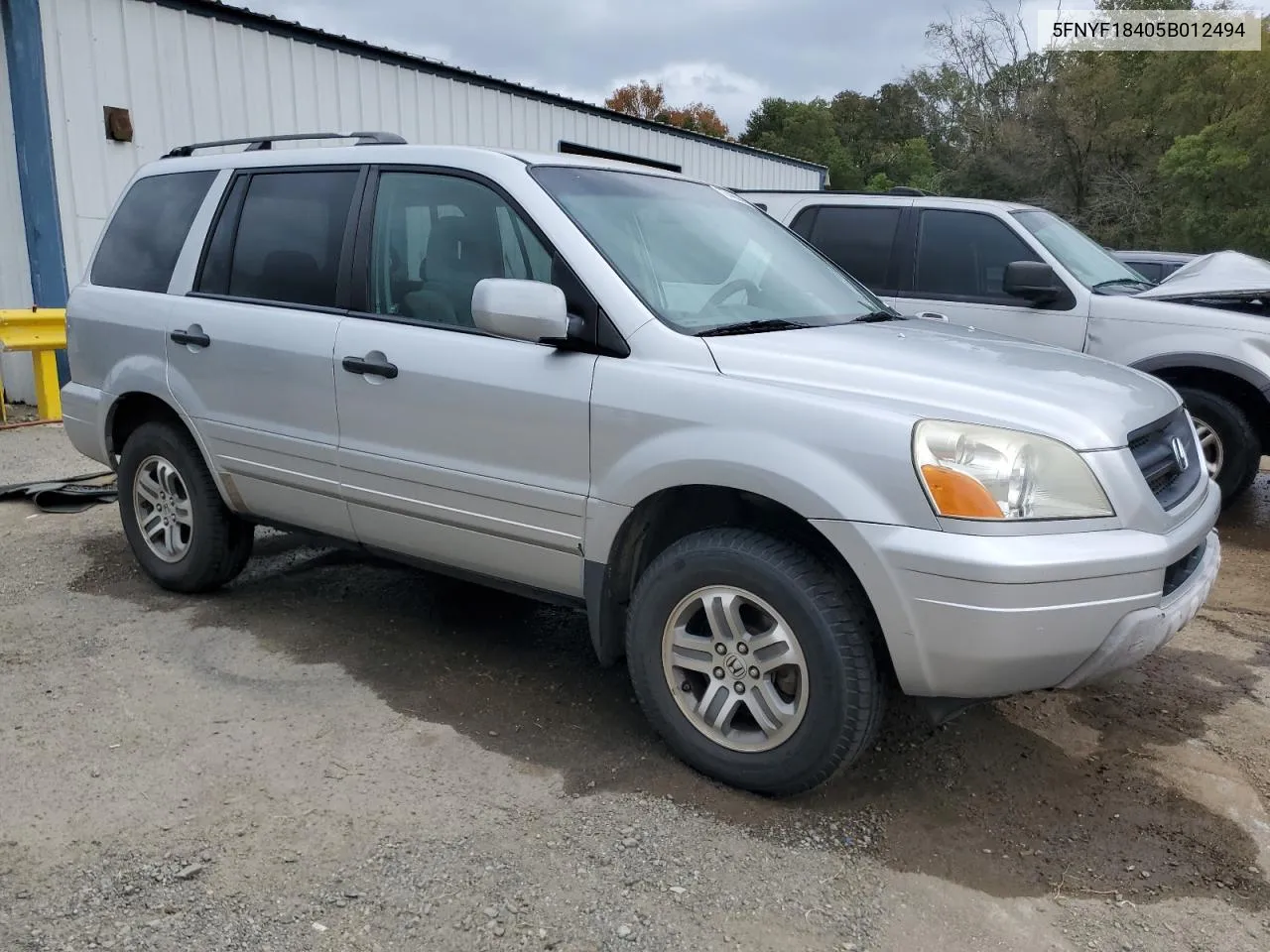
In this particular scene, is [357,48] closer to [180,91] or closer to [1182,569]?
[180,91]

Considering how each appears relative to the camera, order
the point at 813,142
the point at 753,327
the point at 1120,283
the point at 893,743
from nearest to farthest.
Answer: the point at 753,327
the point at 893,743
the point at 1120,283
the point at 813,142

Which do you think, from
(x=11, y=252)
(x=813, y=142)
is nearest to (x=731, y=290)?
(x=11, y=252)

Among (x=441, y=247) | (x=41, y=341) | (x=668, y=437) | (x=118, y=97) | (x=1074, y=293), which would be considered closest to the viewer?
(x=668, y=437)

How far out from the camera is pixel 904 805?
3.09 m

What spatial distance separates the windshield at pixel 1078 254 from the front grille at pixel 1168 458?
11.1 feet

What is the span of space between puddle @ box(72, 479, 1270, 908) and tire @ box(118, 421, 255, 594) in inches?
5.7

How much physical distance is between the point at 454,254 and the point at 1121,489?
2.28 meters

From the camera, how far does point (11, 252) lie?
9.34 metres

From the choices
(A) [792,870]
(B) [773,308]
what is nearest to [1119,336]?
(B) [773,308]

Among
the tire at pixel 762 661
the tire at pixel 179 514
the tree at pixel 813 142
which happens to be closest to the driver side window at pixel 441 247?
the tire at pixel 762 661

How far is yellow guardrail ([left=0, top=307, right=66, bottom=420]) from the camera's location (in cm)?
838

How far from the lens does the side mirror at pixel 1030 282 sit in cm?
616

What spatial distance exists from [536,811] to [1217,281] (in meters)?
5.64

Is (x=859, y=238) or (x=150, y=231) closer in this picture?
(x=150, y=231)
